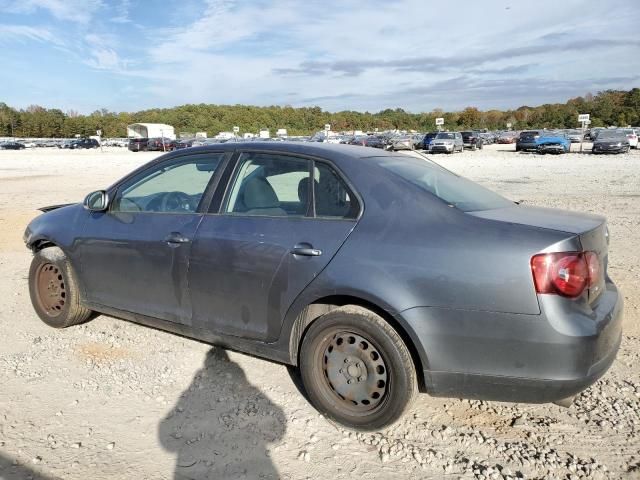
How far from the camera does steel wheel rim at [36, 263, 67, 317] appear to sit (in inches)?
178

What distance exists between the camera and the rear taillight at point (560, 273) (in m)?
2.54

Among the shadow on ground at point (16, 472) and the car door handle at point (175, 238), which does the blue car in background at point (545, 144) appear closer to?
the car door handle at point (175, 238)

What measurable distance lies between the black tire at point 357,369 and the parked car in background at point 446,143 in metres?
40.4

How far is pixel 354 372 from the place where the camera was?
303 centimetres

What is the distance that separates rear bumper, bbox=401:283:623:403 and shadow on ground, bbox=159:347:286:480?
1.01 metres

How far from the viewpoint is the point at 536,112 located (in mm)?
127000

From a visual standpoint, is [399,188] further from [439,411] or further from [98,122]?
[98,122]

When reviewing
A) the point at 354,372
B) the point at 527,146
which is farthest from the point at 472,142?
the point at 354,372

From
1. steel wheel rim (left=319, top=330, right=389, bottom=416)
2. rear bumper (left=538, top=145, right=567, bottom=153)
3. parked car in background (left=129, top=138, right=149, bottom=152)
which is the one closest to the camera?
steel wheel rim (left=319, top=330, right=389, bottom=416)

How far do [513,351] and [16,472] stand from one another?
2622mm

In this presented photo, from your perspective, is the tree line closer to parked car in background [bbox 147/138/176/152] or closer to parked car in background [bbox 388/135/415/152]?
parked car in background [bbox 147/138/176/152]

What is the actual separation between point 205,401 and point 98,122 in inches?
5736

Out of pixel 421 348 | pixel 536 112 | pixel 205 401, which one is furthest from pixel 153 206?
pixel 536 112

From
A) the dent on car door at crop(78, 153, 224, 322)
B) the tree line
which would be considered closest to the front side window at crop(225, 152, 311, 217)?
the dent on car door at crop(78, 153, 224, 322)
